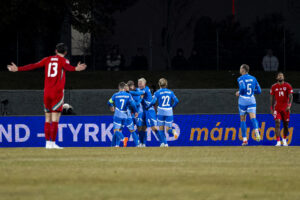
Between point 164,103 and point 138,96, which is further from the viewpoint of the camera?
point 138,96

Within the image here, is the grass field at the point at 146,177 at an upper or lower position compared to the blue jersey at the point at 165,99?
lower

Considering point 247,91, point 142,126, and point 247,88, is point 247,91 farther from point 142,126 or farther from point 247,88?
point 142,126

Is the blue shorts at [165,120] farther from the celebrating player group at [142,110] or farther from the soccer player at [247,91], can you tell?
the soccer player at [247,91]

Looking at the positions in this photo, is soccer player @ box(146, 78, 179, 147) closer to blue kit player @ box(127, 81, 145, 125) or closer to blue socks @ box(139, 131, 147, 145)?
blue kit player @ box(127, 81, 145, 125)

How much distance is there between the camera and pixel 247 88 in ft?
56.1

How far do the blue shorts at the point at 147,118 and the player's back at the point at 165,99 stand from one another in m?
1.08

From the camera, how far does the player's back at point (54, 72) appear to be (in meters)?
12.5

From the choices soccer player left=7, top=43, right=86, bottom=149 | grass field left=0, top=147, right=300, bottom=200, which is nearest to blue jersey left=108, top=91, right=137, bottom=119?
soccer player left=7, top=43, right=86, bottom=149

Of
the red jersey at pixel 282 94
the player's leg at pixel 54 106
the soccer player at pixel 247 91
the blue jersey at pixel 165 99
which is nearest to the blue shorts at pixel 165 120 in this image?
the blue jersey at pixel 165 99

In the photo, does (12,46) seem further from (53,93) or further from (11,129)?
(53,93)

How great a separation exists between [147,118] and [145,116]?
8cm

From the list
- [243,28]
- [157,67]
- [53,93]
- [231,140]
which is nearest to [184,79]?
[157,67]

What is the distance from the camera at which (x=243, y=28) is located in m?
38.9

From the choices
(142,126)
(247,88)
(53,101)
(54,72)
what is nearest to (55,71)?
(54,72)
